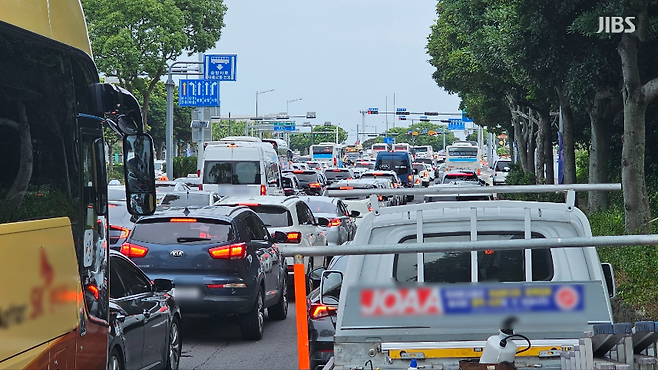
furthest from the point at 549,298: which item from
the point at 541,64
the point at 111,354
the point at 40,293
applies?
the point at 541,64

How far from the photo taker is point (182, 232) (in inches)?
472

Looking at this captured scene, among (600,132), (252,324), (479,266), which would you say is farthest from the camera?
(600,132)

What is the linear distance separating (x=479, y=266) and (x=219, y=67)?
44690 mm

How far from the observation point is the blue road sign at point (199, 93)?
4994 centimetres

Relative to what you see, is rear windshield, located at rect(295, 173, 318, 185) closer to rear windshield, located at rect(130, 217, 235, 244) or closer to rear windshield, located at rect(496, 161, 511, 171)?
rear windshield, located at rect(496, 161, 511, 171)

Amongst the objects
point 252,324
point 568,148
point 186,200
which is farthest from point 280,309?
point 568,148

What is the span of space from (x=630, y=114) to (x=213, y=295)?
9.24 meters

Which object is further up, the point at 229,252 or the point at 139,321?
the point at 229,252

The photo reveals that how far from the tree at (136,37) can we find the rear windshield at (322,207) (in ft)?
85.0

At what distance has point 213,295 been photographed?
1170 centimetres

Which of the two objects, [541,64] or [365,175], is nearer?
[541,64]

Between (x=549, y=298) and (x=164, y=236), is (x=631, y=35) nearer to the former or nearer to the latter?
(x=164, y=236)

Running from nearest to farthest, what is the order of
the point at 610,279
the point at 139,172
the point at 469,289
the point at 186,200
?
the point at 469,289 < the point at 139,172 < the point at 610,279 < the point at 186,200

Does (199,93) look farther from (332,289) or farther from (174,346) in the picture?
(332,289)
